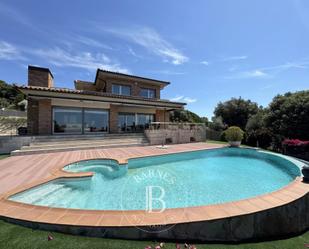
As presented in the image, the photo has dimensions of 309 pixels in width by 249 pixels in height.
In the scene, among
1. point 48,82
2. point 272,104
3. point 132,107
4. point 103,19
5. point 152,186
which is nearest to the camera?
point 152,186

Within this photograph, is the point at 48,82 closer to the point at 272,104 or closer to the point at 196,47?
the point at 196,47

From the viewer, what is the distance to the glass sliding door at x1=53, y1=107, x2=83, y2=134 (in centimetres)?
1510

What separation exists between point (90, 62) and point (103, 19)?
8290mm

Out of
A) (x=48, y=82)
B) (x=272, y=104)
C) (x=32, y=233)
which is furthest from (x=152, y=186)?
(x=272, y=104)

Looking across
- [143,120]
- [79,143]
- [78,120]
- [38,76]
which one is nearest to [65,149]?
[79,143]

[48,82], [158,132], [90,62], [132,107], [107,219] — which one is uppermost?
[90,62]

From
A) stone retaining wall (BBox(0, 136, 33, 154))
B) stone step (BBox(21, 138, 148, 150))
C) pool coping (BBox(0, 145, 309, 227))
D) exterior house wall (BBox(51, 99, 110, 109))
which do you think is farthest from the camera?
exterior house wall (BBox(51, 99, 110, 109))

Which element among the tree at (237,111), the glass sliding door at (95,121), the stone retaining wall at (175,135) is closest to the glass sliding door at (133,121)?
the glass sliding door at (95,121)

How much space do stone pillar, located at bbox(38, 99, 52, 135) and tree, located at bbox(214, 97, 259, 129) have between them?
2890 centimetres

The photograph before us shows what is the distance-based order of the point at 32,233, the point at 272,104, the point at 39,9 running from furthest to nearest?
the point at 272,104 → the point at 39,9 → the point at 32,233

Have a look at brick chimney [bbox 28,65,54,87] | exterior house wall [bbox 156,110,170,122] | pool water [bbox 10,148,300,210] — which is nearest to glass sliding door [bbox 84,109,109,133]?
brick chimney [bbox 28,65,54,87]

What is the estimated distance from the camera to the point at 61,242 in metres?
2.79

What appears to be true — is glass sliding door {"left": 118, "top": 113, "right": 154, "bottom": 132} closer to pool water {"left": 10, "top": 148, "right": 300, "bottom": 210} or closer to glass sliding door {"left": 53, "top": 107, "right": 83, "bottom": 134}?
glass sliding door {"left": 53, "top": 107, "right": 83, "bottom": 134}

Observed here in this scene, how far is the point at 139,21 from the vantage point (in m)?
13.7
